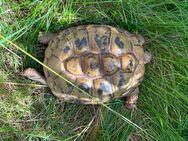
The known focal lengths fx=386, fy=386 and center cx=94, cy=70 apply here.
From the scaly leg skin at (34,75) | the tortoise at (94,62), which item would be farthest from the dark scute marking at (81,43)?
the scaly leg skin at (34,75)

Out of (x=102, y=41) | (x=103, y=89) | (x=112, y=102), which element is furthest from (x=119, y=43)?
(x=112, y=102)

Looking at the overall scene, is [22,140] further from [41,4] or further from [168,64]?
[168,64]

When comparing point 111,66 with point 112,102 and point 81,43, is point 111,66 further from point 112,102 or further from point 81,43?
point 112,102

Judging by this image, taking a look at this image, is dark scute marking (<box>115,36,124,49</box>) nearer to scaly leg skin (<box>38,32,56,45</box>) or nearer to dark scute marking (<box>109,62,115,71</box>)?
dark scute marking (<box>109,62,115,71</box>)

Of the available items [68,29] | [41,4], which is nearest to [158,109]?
[68,29]

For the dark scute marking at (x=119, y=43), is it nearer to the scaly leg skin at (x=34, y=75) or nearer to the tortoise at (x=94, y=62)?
the tortoise at (x=94, y=62)

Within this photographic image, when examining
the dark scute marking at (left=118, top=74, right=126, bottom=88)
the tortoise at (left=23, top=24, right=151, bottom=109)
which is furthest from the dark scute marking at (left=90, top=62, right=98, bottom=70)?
the dark scute marking at (left=118, top=74, right=126, bottom=88)
